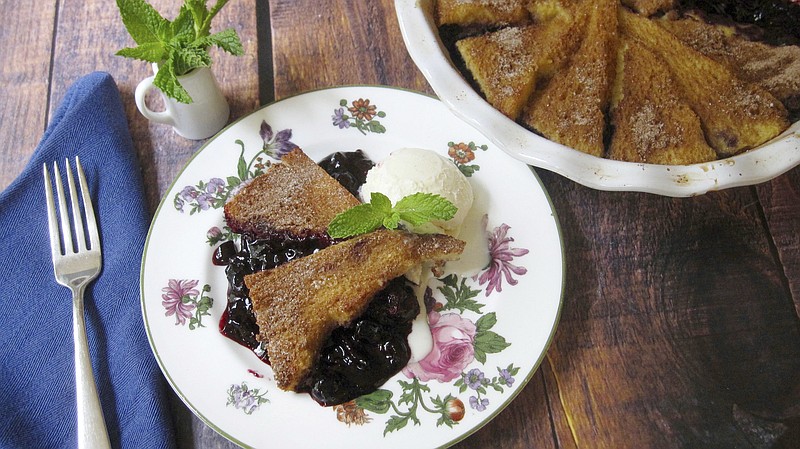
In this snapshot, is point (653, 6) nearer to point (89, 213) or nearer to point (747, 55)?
point (747, 55)

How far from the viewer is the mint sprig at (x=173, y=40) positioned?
4.11ft

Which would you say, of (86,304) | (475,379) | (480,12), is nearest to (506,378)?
(475,379)

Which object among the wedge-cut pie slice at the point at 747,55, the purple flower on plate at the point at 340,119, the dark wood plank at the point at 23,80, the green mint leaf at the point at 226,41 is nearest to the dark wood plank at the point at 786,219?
the wedge-cut pie slice at the point at 747,55

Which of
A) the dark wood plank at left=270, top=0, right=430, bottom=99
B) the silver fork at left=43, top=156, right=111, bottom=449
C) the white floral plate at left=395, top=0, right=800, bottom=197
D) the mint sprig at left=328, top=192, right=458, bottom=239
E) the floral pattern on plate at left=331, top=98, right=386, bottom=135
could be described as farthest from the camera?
the dark wood plank at left=270, top=0, right=430, bottom=99

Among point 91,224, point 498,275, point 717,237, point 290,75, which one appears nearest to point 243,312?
point 91,224

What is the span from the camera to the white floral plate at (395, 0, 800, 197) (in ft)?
3.27

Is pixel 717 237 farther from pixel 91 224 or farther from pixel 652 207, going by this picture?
pixel 91 224

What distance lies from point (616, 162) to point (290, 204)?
67 centimetres

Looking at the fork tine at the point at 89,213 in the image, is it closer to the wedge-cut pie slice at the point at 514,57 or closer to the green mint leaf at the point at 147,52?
the green mint leaf at the point at 147,52

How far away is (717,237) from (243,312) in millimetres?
1011

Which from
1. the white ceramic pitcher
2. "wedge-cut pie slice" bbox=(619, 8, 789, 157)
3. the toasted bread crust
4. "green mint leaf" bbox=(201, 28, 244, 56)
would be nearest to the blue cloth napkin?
the white ceramic pitcher

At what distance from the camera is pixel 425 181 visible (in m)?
1.29

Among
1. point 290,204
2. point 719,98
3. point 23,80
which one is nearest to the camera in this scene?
point 719,98

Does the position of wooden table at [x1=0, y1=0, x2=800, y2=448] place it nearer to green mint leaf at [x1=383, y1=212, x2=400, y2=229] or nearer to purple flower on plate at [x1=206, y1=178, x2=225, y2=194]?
purple flower on plate at [x1=206, y1=178, x2=225, y2=194]
